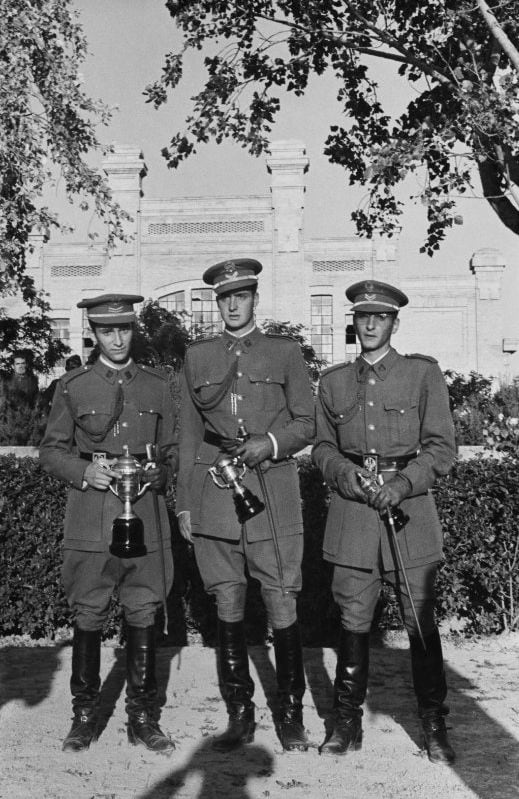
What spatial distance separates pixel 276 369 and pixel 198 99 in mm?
6671

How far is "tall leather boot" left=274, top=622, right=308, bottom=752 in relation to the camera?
4559 mm

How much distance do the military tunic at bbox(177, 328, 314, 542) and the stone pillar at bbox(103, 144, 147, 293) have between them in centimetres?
2906

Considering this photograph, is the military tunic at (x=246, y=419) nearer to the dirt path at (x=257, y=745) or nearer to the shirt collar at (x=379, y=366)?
the shirt collar at (x=379, y=366)

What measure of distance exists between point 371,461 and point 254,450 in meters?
0.55

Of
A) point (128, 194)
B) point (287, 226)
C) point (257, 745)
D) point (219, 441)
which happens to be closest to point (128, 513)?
point (219, 441)

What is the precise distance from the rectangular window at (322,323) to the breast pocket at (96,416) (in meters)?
29.0

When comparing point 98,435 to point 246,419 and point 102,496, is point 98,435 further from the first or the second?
point 246,419

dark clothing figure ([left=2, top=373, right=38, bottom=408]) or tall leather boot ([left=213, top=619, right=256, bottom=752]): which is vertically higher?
dark clothing figure ([left=2, top=373, right=38, bottom=408])

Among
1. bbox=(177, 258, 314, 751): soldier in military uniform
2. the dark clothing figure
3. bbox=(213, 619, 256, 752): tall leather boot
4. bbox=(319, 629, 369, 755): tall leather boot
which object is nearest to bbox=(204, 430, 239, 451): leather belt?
bbox=(177, 258, 314, 751): soldier in military uniform

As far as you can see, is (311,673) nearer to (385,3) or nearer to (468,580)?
(468,580)

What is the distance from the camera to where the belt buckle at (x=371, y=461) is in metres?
4.55

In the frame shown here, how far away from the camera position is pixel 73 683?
4.71 meters

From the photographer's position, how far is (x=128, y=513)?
14.9 feet

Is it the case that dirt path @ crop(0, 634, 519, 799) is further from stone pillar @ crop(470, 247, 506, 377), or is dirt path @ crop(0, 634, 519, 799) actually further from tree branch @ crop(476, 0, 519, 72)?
stone pillar @ crop(470, 247, 506, 377)
